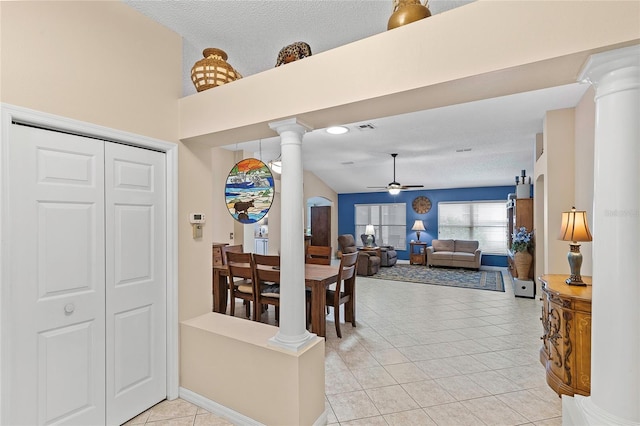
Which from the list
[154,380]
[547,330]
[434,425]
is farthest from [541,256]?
[154,380]

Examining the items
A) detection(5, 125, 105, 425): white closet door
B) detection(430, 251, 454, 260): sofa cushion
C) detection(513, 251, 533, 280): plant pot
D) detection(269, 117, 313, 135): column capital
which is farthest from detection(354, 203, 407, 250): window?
detection(5, 125, 105, 425): white closet door

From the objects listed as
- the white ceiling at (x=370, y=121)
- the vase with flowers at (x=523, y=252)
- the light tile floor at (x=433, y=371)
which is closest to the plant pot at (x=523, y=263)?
the vase with flowers at (x=523, y=252)

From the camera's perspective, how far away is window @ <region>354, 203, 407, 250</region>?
10.1 meters

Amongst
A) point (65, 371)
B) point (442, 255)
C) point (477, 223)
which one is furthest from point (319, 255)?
point (477, 223)

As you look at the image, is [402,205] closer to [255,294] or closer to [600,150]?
[255,294]

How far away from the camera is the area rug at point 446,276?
6.43 meters

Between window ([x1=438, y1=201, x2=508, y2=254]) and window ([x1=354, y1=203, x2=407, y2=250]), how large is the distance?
1.19 metres

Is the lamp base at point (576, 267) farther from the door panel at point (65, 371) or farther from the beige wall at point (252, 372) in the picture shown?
the door panel at point (65, 371)

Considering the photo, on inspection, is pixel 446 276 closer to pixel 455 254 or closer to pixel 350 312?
pixel 455 254

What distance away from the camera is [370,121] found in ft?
14.5

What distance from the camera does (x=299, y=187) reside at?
2.01 metres

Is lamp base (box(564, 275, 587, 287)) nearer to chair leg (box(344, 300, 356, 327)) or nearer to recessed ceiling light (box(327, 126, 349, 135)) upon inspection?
chair leg (box(344, 300, 356, 327))

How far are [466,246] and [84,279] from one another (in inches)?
344

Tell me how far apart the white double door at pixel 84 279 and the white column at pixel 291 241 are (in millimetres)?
1018
